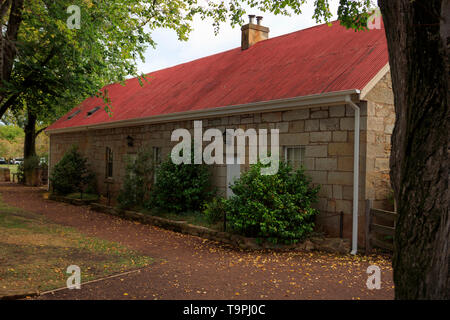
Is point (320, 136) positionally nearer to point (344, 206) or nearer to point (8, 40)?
point (344, 206)

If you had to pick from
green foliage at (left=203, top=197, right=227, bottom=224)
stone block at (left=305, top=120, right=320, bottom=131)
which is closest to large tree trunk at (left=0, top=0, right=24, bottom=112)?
green foliage at (left=203, top=197, right=227, bottom=224)

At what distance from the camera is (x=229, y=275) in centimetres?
669

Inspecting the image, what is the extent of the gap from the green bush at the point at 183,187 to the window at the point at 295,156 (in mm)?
2602

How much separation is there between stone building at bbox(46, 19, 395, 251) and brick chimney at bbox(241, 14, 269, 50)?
0.04m

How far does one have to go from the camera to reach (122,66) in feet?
42.1

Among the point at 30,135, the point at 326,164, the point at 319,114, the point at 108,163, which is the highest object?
the point at 30,135

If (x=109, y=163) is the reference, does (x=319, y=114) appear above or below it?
above

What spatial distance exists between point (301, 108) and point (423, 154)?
6029mm

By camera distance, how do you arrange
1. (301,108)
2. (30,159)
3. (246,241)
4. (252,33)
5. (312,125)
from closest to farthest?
(246,241) → (312,125) → (301,108) → (252,33) → (30,159)

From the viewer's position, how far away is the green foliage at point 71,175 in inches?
695

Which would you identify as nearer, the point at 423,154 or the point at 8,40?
the point at 423,154

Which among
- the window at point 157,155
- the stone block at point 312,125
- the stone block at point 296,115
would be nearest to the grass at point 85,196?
the window at point 157,155

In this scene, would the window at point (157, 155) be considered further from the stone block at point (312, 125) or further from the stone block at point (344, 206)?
the stone block at point (344, 206)

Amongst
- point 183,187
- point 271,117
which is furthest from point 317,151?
point 183,187
